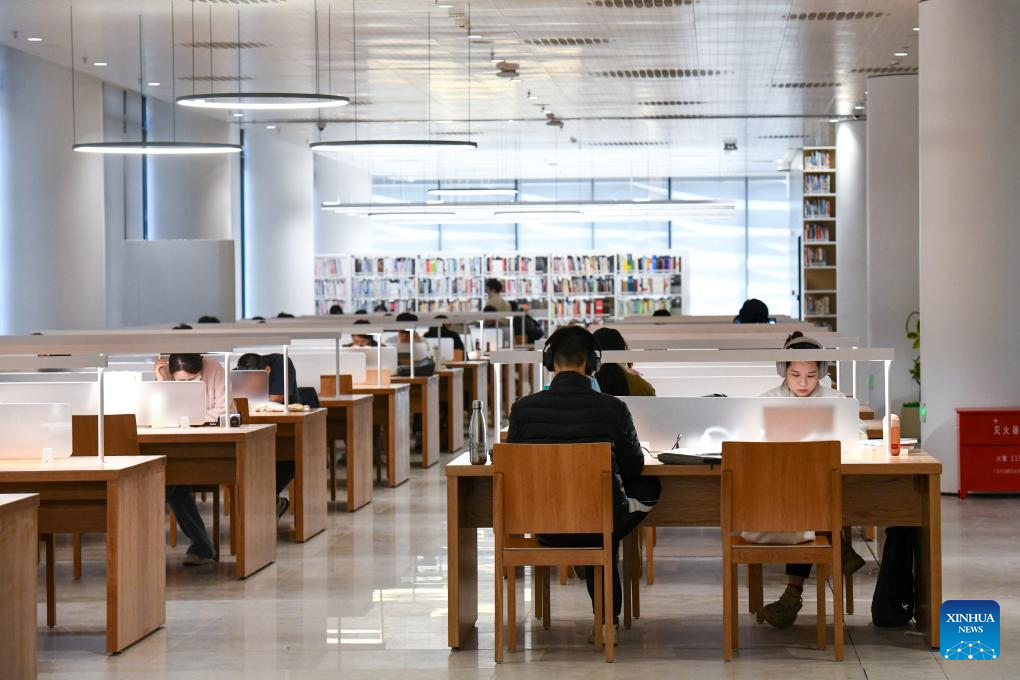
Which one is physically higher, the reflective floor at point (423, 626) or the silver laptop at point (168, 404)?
the silver laptop at point (168, 404)

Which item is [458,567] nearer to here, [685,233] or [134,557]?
[134,557]

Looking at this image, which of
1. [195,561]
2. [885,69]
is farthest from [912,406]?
[195,561]

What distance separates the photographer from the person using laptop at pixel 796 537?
5.08 m

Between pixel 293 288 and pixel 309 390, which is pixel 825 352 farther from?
pixel 293 288

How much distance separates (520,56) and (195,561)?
705cm

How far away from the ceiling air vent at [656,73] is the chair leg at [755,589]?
860 centimetres

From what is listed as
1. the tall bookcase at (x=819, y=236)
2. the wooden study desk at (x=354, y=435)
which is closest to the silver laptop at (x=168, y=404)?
the wooden study desk at (x=354, y=435)

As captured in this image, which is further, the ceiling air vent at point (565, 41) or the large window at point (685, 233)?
the large window at point (685, 233)

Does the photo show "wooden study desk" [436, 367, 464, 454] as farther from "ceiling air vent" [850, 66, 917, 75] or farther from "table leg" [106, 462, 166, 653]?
"table leg" [106, 462, 166, 653]

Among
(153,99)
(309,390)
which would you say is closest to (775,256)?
(153,99)

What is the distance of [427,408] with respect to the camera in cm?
1112

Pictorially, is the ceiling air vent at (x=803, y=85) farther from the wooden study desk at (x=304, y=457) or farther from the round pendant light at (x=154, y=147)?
the wooden study desk at (x=304, y=457)

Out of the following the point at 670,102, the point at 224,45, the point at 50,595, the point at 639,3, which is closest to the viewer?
the point at 50,595

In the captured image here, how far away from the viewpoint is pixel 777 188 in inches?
1050
